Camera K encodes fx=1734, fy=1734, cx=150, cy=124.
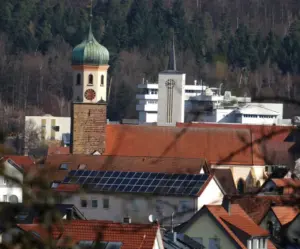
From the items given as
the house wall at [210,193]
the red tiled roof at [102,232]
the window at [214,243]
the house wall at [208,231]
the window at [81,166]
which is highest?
the red tiled roof at [102,232]

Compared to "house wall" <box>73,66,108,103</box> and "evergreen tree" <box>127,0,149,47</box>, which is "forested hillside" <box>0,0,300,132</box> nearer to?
"evergreen tree" <box>127,0,149,47</box>

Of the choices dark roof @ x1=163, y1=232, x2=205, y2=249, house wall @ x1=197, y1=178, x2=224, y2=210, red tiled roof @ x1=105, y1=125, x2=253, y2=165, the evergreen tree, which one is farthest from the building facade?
the evergreen tree

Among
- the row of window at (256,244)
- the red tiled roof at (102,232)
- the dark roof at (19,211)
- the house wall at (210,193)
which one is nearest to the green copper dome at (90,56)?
the house wall at (210,193)

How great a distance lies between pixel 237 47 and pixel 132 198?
9209 centimetres

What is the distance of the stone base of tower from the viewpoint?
4928 centimetres

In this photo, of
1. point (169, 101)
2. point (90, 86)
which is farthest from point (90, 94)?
point (169, 101)

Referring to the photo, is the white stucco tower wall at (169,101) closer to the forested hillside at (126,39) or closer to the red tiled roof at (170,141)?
the forested hillside at (126,39)

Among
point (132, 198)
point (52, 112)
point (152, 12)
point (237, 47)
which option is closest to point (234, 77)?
point (132, 198)

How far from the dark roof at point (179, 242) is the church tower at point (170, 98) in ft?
147

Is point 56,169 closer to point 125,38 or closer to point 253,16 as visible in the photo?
point 125,38

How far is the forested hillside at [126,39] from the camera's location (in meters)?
90.6

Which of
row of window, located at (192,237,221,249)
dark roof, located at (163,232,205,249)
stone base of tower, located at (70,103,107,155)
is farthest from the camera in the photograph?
stone base of tower, located at (70,103,107,155)

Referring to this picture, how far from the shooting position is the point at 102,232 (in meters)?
5.82

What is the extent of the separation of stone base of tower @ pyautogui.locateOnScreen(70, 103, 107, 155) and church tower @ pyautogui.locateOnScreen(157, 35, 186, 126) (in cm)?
1616
